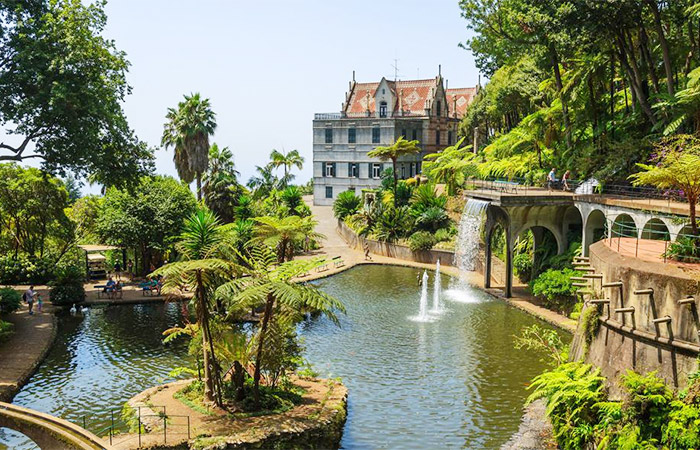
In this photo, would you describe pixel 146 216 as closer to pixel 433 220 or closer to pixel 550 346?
pixel 433 220

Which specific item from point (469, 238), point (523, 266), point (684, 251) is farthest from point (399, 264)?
point (684, 251)

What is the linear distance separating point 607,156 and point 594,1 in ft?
27.1

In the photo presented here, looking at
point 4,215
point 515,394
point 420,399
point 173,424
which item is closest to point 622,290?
point 515,394

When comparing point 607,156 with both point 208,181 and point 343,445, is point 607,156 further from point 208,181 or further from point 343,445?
point 208,181

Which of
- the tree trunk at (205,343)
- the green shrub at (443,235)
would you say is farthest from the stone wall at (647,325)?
the green shrub at (443,235)

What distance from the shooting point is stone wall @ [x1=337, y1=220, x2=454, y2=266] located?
40812 mm

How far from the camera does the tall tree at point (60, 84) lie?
2697cm

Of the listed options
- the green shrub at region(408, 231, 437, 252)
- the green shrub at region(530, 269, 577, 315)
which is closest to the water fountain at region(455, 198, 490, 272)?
the green shrub at region(408, 231, 437, 252)

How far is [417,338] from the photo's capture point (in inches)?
988

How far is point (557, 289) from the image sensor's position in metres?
28.4

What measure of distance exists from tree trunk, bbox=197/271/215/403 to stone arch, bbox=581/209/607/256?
1938 cm

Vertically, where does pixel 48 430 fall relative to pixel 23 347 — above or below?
below

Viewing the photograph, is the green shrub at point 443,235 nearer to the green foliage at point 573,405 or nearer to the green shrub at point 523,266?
the green shrub at point 523,266

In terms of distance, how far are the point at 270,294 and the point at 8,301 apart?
1691 cm
